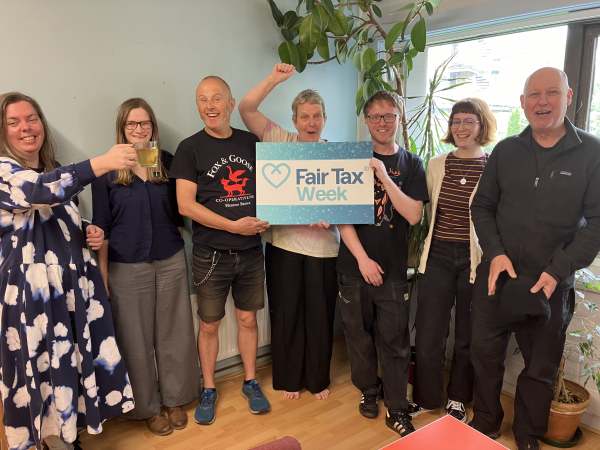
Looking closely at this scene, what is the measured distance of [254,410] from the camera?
8.18 feet

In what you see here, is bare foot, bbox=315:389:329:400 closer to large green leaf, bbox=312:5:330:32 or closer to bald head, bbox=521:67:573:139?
bald head, bbox=521:67:573:139

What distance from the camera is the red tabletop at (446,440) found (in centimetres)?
143

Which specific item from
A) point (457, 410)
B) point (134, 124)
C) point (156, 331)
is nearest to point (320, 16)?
point (134, 124)

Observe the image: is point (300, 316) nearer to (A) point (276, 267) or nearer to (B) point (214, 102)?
(A) point (276, 267)

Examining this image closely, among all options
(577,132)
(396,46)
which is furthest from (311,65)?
(577,132)

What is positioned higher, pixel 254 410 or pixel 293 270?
pixel 293 270

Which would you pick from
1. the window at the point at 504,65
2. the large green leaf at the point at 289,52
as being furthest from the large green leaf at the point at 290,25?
the window at the point at 504,65

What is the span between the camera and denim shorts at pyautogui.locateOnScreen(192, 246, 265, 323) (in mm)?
2344

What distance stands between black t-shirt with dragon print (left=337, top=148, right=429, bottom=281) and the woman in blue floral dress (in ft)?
3.54

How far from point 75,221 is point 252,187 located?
0.77 m

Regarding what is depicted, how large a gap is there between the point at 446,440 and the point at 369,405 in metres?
1.06

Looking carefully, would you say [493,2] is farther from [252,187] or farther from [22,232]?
[22,232]

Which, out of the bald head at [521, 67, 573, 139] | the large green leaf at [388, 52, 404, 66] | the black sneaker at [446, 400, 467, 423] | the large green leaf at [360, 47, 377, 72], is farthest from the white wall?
the black sneaker at [446, 400, 467, 423]

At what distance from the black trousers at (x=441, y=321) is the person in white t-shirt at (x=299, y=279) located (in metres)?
0.46
